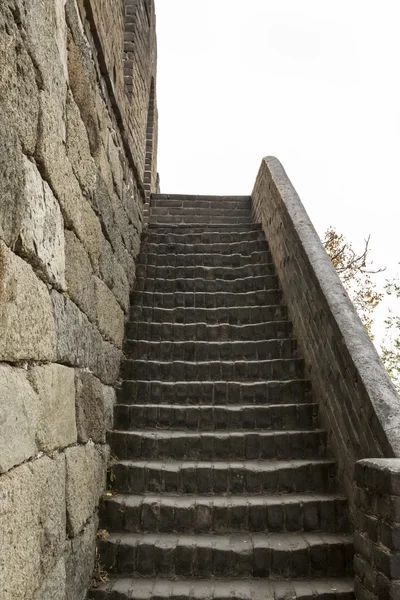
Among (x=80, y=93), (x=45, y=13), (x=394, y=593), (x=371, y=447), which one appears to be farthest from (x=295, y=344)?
(x=45, y=13)

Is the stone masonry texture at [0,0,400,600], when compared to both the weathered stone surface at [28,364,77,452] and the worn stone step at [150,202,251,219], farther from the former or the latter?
the worn stone step at [150,202,251,219]

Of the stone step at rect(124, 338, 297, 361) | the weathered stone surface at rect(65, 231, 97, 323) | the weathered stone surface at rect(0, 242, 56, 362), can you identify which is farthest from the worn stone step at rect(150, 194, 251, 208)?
the weathered stone surface at rect(0, 242, 56, 362)

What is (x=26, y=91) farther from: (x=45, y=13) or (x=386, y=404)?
(x=386, y=404)

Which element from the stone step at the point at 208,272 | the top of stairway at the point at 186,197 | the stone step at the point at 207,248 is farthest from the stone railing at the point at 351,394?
the top of stairway at the point at 186,197

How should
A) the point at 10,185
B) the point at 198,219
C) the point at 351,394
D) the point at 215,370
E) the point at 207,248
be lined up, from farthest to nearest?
the point at 198,219
the point at 207,248
the point at 215,370
the point at 351,394
the point at 10,185

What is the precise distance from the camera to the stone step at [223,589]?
2.73 m

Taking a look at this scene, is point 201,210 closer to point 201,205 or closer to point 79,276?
point 201,205

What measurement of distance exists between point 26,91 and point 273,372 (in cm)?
312

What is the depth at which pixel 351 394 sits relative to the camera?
125 inches

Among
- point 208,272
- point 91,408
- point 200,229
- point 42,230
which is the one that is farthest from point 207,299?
point 42,230

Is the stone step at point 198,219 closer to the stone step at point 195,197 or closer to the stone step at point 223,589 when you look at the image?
the stone step at point 195,197

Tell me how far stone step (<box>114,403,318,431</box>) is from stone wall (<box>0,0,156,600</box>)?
212 mm

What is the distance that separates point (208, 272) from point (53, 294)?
3593mm

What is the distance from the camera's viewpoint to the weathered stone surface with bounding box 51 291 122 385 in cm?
240
